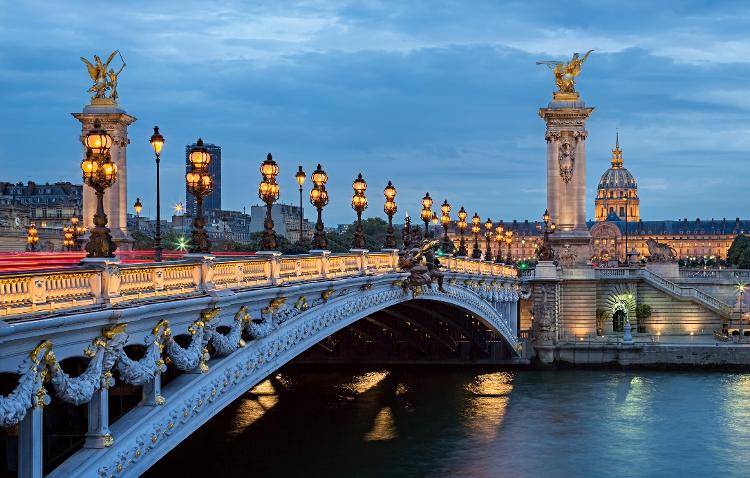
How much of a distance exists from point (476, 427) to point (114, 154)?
25.4m

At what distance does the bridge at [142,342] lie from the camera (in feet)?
46.0

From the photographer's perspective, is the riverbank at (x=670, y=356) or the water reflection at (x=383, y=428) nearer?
the water reflection at (x=383, y=428)

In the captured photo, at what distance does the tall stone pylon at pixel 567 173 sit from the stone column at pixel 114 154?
26203 mm

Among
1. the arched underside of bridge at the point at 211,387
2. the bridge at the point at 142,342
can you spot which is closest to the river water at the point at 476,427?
the arched underside of bridge at the point at 211,387

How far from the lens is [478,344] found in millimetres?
59625

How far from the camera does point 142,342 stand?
1714 cm

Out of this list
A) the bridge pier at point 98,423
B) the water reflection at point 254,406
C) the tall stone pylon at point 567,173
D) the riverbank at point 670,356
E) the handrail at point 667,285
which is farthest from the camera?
the tall stone pylon at point 567,173

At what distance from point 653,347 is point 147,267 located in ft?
156

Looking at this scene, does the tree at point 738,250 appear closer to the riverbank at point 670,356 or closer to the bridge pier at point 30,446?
the riverbank at point 670,356

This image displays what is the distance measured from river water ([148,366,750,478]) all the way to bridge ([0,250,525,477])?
777 cm

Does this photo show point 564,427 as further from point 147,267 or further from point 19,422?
point 19,422

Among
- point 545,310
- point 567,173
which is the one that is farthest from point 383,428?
point 567,173

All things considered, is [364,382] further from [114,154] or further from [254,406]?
[114,154]

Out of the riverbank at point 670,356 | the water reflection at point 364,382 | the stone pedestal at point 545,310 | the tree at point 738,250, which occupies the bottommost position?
the water reflection at point 364,382
